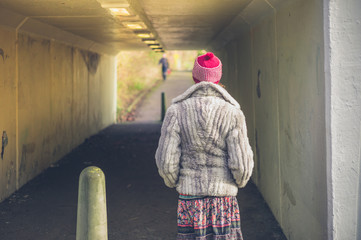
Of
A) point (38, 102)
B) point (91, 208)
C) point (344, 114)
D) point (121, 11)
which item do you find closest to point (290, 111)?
point (344, 114)

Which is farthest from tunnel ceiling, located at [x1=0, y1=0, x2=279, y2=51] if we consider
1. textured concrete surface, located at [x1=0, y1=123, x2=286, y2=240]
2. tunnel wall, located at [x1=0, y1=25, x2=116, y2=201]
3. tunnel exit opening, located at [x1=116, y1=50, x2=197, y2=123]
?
tunnel exit opening, located at [x1=116, y1=50, x2=197, y2=123]

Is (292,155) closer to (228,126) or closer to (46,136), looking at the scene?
(228,126)

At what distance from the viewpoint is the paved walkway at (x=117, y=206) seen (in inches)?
219

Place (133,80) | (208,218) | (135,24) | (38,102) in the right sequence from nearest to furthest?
(208,218) → (135,24) → (38,102) → (133,80)

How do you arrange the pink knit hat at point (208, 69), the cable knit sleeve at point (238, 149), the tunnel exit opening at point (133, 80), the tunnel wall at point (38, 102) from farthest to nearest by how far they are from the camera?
the tunnel exit opening at point (133, 80) < the tunnel wall at point (38, 102) < the pink knit hat at point (208, 69) < the cable knit sleeve at point (238, 149)

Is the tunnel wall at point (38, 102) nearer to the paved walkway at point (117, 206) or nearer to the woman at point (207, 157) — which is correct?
the paved walkway at point (117, 206)

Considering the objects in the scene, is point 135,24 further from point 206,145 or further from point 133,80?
point 133,80

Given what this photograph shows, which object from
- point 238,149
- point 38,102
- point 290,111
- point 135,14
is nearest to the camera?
point 238,149

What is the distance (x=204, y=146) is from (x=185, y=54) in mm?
55822

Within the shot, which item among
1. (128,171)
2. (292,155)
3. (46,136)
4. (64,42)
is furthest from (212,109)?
(64,42)

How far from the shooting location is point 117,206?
22.1 feet

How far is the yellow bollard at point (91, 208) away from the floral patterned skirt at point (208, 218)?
30.8 inches

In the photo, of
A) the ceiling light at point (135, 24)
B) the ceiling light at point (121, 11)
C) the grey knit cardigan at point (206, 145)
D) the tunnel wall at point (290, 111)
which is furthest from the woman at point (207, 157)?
the ceiling light at point (135, 24)

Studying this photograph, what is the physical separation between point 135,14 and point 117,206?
9.82 feet
